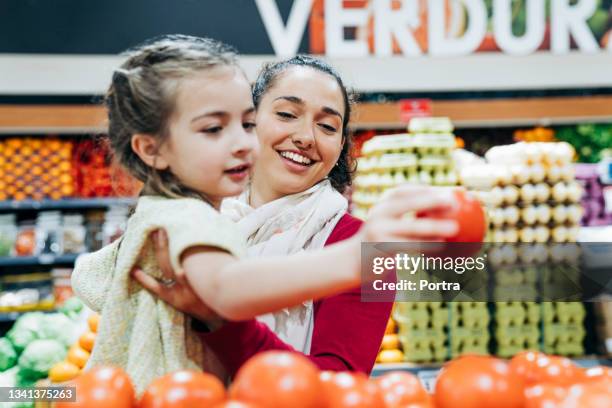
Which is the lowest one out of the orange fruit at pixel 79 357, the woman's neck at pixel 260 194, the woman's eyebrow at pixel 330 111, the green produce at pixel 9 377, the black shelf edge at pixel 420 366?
the black shelf edge at pixel 420 366

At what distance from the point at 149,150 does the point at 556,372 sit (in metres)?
0.82

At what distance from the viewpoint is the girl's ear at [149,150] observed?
1122 mm

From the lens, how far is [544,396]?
922mm

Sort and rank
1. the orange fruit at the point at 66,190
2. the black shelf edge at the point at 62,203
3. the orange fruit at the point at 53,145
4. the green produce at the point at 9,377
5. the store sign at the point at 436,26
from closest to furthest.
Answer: the green produce at the point at 9,377 → the store sign at the point at 436,26 → the black shelf edge at the point at 62,203 → the orange fruit at the point at 66,190 → the orange fruit at the point at 53,145

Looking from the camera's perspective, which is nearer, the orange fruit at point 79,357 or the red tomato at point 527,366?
the red tomato at point 527,366

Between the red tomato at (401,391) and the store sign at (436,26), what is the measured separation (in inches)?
178

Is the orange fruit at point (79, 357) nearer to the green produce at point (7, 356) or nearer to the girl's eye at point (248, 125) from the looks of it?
the green produce at point (7, 356)

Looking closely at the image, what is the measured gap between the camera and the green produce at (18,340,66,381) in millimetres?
2990

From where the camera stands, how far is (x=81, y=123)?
5633mm

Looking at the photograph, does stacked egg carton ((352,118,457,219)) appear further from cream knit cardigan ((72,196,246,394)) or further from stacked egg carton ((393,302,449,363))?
cream knit cardigan ((72,196,246,394))

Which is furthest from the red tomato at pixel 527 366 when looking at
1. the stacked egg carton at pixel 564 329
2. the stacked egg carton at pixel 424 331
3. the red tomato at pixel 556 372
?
the stacked egg carton at pixel 564 329

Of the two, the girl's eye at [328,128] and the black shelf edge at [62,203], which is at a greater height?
the girl's eye at [328,128]

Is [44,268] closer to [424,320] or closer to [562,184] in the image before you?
[424,320]

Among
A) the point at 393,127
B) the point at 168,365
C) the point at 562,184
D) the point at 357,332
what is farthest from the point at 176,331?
the point at 393,127
